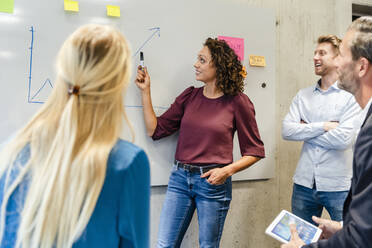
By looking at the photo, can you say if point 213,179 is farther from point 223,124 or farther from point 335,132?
point 335,132

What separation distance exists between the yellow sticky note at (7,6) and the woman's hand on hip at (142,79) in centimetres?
72

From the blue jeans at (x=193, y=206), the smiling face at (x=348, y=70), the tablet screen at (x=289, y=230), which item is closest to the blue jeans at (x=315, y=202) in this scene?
the blue jeans at (x=193, y=206)

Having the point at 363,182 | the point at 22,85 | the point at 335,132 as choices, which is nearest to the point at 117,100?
the point at 363,182

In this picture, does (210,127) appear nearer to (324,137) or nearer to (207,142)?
(207,142)

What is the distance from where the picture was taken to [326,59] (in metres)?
2.03

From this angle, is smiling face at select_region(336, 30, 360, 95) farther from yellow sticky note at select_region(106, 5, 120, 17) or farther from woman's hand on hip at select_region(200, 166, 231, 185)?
yellow sticky note at select_region(106, 5, 120, 17)

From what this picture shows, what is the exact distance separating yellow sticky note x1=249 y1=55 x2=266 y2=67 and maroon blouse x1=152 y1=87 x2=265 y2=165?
0.47 meters

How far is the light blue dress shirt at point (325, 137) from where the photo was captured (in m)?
1.87

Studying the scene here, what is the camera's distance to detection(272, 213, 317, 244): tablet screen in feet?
3.96

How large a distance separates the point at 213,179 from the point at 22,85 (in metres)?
1.13

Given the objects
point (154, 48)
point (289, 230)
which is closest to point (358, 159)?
point (289, 230)

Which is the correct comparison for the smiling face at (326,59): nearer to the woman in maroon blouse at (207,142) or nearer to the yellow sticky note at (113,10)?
the woman in maroon blouse at (207,142)

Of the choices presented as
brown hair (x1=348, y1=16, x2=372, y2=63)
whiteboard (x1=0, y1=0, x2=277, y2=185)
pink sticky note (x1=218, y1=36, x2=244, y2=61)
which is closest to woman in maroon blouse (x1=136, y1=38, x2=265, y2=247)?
whiteboard (x1=0, y1=0, x2=277, y2=185)

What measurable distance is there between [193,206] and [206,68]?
0.80m
